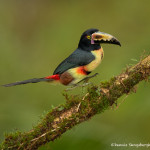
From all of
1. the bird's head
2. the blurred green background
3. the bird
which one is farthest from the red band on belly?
the blurred green background

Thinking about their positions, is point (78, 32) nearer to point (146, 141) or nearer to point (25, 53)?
point (25, 53)

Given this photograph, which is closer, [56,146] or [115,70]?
[56,146]

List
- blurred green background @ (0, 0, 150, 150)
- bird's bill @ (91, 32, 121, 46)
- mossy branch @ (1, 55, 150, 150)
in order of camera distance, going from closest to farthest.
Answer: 1. mossy branch @ (1, 55, 150, 150)
2. bird's bill @ (91, 32, 121, 46)
3. blurred green background @ (0, 0, 150, 150)

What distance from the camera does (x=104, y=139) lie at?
2.79 m

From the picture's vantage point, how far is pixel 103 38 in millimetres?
3496

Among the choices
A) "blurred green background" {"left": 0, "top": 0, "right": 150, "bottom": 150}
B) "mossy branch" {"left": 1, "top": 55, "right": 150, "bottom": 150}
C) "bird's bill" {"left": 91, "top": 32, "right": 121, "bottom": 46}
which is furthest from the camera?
"blurred green background" {"left": 0, "top": 0, "right": 150, "bottom": 150}

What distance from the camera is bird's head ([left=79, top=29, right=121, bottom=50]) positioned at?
3.48 m

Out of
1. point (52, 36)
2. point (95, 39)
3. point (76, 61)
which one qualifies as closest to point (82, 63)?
point (76, 61)

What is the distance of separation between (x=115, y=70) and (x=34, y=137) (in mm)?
2082

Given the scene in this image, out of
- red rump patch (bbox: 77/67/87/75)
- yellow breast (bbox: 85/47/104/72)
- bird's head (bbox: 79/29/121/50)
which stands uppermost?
bird's head (bbox: 79/29/121/50)

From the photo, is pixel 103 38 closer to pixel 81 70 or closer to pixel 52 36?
pixel 81 70

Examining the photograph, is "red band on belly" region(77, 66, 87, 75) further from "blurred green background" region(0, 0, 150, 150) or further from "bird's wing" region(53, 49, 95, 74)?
"blurred green background" region(0, 0, 150, 150)

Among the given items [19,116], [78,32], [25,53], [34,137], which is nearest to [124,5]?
[78,32]

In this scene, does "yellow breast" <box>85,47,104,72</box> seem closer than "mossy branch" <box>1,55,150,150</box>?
No
